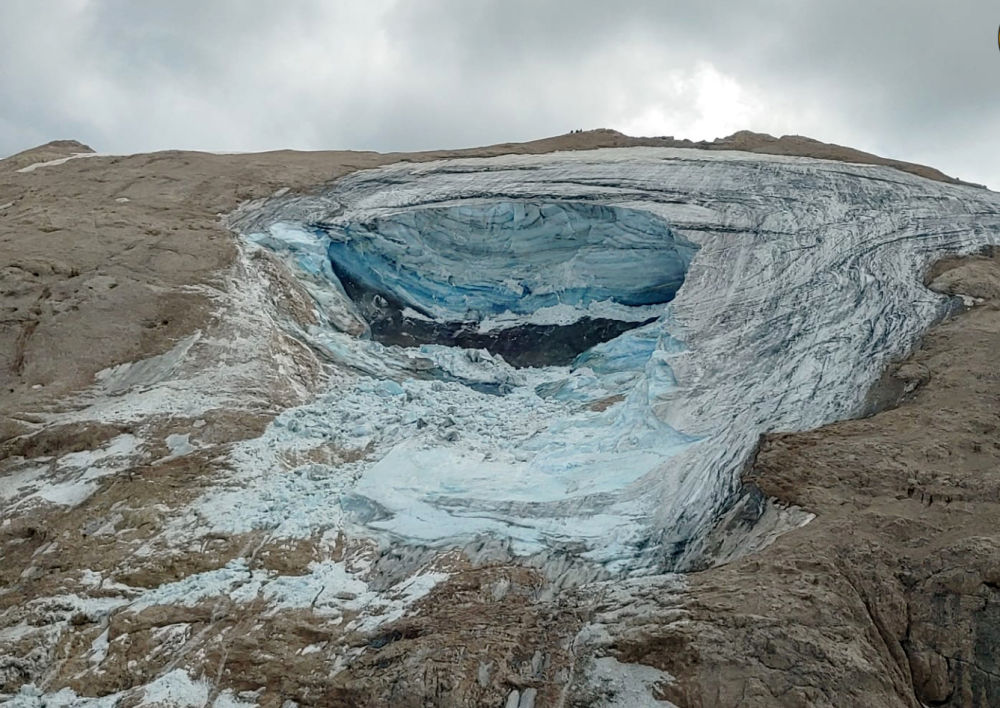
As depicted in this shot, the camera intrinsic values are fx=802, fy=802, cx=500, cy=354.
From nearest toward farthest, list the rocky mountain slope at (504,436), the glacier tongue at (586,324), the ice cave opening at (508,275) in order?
the rocky mountain slope at (504,436)
the glacier tongue at (586,324)
the ice cave opening at (508,275)

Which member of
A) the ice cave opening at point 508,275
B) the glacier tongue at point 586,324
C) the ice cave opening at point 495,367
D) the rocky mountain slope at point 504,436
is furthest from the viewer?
the ice cave opening at point 508,275

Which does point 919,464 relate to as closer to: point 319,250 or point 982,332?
point 982,332

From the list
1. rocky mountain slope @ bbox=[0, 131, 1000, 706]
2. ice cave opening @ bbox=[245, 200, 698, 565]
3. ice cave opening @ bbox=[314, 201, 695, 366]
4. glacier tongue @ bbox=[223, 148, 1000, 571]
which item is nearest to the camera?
rocky mountain slope @ bbox=[0, 131, 1000, 706]

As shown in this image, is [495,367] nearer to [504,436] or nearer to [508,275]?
[508,275]

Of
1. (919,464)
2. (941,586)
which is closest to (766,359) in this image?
(919,464)

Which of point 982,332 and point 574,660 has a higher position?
point 982,332

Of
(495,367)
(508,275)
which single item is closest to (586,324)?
(508,275)
